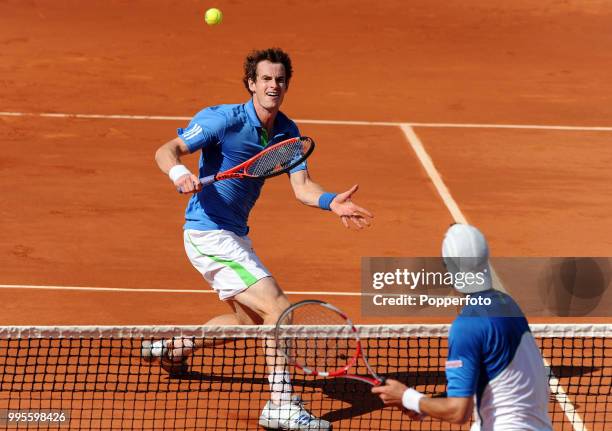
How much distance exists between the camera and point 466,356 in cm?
548

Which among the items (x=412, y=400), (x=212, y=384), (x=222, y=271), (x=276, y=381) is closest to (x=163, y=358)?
(x=212, y=384)

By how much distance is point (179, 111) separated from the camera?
16250mm

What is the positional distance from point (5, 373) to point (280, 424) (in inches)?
83.8

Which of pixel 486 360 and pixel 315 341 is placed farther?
pixel 315 341

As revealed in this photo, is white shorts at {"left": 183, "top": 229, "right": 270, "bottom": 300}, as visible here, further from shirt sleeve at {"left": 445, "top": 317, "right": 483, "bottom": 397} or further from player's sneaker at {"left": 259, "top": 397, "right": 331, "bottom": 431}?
shirt sleeve at {"left": 445, "top": 317, "right": 483, "bottom": 397}

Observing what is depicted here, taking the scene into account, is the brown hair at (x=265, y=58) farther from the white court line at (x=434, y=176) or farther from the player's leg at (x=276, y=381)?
the white court line at (x=434, y=176)

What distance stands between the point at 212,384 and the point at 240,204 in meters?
1.35

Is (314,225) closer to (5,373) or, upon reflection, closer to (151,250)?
(151,250)

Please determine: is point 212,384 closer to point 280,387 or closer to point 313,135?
point 280,387

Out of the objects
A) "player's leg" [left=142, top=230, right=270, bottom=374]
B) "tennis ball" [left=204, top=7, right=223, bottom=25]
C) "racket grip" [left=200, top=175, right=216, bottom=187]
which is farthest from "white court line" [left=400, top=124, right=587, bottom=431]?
"tennis ball" [left=204, top=7, right=223, bottom=25]

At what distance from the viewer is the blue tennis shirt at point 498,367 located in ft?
18.0

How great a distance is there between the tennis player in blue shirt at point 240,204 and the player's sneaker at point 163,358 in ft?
0.03

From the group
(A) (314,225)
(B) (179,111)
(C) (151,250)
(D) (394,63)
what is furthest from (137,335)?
(D) (394,63)

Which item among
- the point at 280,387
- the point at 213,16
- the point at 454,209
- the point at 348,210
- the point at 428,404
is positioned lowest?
the point at 428,404
